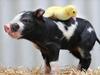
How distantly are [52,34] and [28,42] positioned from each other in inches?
26.5

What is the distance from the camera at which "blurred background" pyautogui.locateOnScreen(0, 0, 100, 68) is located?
146 centimetres

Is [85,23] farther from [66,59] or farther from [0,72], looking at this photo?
[66,59]

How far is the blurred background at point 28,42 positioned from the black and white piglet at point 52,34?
0.57 metres

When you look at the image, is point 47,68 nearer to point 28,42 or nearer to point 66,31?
point 66,31

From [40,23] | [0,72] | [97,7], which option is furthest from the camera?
[97,7]

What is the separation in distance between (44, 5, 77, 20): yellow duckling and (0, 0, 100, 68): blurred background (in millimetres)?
588

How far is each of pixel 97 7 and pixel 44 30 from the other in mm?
715

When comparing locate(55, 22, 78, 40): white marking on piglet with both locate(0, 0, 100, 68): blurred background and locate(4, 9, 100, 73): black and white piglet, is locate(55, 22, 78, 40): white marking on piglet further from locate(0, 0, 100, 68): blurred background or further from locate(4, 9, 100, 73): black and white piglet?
locate(0, 0, 100, 68): blurred background

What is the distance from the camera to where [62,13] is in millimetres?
842

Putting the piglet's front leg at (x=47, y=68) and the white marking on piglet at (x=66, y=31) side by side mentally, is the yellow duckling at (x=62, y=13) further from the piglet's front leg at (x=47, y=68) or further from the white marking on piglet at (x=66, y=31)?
the piglet's front leg at (x=47, y=68)

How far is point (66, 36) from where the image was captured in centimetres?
84

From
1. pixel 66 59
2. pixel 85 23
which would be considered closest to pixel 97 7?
pixel 66 59

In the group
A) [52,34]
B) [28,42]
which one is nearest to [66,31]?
[52,34]

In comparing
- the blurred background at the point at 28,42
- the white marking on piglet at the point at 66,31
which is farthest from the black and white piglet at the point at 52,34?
the blurred background at the point at 28,42
